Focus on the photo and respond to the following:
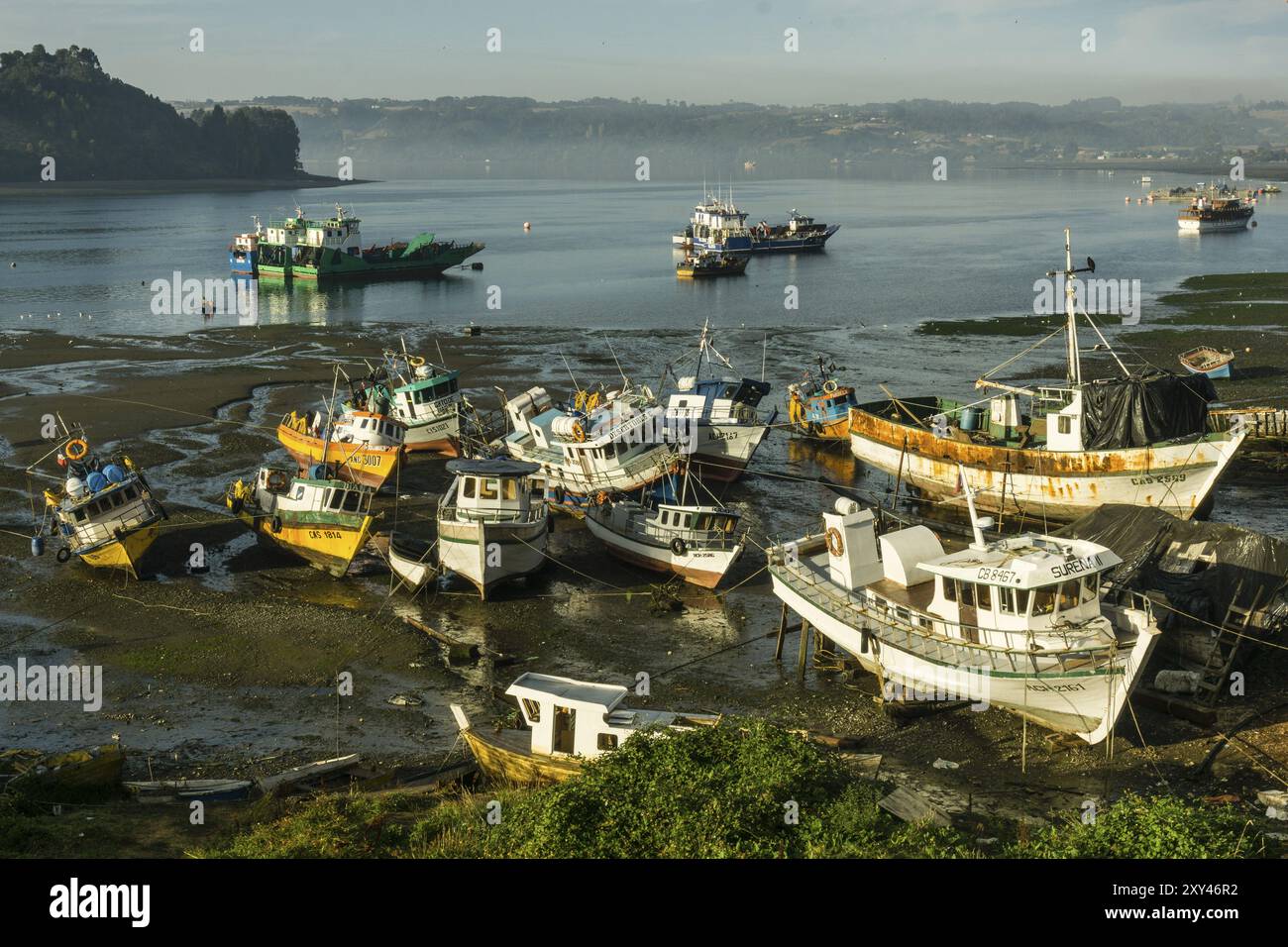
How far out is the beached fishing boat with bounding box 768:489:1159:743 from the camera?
21.3 meters

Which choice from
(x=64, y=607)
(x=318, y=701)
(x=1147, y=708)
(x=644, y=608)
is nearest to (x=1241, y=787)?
(x=1147, y=708)

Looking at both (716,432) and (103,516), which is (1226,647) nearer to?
(716,432)

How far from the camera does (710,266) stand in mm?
102625

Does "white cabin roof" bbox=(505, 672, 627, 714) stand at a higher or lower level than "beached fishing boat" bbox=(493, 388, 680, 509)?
lower

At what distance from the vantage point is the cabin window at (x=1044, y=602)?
2198 cm

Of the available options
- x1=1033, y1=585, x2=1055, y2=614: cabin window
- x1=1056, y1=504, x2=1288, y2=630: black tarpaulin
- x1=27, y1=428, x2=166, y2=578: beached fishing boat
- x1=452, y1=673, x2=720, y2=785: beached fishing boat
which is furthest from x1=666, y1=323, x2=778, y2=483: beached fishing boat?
x1=452, y1=673, x2=720, y2=785: beached fishing boat

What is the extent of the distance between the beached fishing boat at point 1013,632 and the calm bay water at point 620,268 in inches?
1638

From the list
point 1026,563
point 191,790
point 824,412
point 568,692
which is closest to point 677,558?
point 1026,563

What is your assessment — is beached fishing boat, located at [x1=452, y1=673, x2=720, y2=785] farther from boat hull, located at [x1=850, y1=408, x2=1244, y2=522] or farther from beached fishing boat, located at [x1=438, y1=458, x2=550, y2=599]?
boat hull, located at [x1=850, y1=408, x2=1244, y2=522]

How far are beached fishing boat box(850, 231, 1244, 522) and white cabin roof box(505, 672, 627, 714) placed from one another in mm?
17135

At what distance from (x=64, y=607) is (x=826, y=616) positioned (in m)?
18.6

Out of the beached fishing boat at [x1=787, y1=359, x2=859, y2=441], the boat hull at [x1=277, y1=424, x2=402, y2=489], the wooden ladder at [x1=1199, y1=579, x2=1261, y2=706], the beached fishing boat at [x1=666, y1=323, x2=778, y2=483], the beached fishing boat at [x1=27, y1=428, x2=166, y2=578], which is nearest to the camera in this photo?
the wooden ladder at [x1=1199, y1=579, x2=1261, y2=706]

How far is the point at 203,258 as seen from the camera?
11888cm
